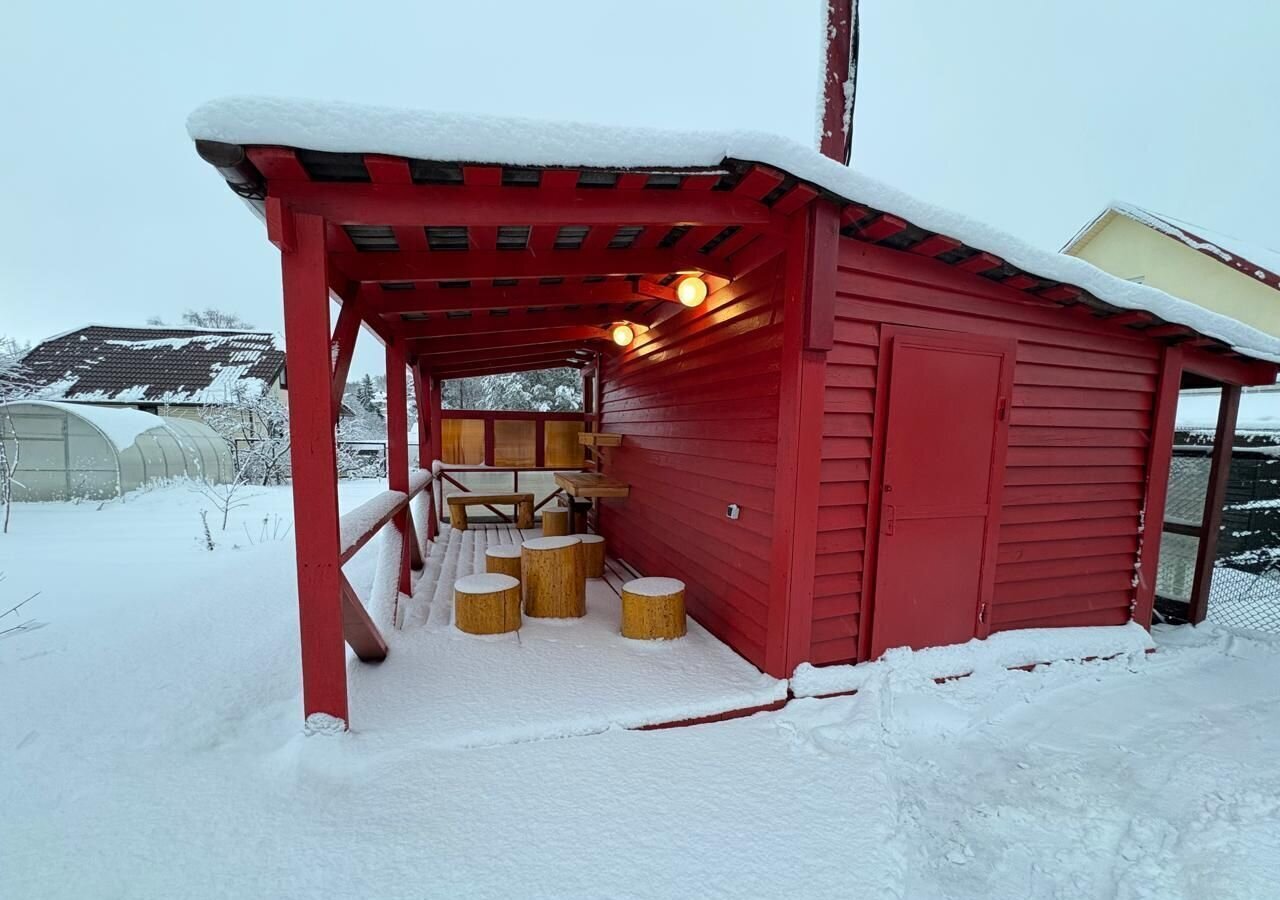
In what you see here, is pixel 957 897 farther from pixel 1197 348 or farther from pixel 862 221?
pixel 1197 348

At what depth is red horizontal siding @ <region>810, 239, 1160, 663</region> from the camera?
2.88 metres

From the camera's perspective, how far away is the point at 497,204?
2.23 metres

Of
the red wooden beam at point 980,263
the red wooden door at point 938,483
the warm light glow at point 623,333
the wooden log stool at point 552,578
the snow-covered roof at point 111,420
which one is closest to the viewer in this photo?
the red wooden beam at point 980,263

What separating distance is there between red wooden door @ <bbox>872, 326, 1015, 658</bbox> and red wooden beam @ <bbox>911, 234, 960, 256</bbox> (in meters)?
0.43

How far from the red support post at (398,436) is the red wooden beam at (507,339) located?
0.78 metres

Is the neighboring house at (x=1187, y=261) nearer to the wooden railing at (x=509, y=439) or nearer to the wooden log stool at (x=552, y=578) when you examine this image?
the wooden railing at (x=509, y=439)

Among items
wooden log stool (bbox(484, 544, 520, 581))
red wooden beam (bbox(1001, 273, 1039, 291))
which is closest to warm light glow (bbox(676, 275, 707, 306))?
red wooden beam (bbox(1001, 273, 1039, 291))

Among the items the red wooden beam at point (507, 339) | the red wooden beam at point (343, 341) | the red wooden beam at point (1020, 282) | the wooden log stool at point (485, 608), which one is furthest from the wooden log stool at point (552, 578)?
the red wooden beam at point (1020, 282)

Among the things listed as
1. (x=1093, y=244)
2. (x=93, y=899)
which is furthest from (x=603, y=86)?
(x=93, y=899)

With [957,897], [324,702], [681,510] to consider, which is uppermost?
[681,510]

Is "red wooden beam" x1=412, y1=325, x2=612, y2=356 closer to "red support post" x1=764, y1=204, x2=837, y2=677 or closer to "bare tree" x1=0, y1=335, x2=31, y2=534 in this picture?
"red support post" x1=764, y1=204, x2=837, y2=677

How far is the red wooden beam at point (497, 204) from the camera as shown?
6.92 feet

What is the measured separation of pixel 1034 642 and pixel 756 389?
2521 mm

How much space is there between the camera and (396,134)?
6.13 ft
